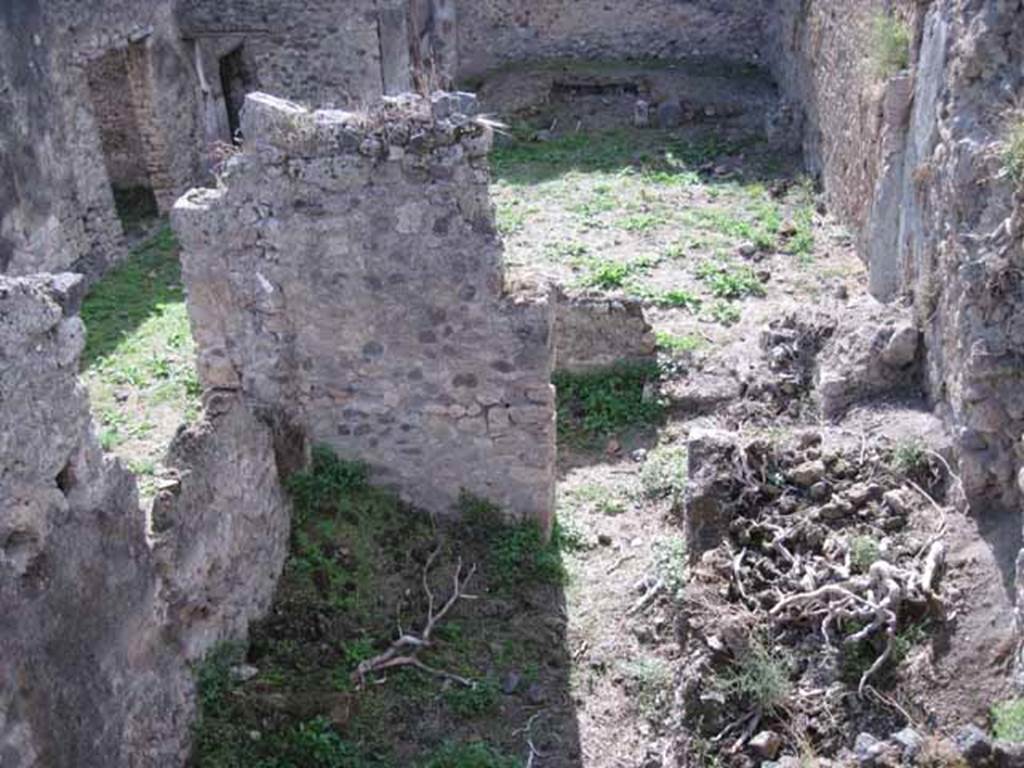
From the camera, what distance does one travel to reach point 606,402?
9125mm

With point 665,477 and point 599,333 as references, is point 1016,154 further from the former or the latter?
point 599,333

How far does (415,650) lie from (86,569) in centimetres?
211

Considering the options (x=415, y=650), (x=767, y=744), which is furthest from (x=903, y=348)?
(x=415, y=650)

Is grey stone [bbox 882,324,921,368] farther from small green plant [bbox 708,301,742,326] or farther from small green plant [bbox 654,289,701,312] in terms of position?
small green plant [bbox 654,289,701,312]

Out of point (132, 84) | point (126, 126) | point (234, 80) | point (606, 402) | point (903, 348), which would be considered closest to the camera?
point (903, 348)

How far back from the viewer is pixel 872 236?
364 inches

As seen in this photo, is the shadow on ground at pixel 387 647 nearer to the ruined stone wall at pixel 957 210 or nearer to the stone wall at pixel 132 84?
the ruined stone wall at pixel 957 210

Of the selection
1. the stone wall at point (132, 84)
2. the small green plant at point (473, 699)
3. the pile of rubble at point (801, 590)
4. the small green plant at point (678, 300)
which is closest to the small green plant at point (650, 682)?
the pile of rubble at point (801, 590)

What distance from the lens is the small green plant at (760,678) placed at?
5223mm

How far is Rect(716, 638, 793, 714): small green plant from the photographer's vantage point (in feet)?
17.1

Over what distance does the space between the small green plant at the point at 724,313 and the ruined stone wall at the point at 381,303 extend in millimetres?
3379

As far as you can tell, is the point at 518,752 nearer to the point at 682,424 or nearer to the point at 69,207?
the point at 682,424

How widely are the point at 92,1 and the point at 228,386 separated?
20.9 feet

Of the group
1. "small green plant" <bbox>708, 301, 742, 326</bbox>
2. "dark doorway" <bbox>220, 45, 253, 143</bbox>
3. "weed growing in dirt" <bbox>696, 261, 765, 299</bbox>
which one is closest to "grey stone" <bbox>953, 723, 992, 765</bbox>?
"small green plant" <bbox>708, 301, 742, 326</bbox>
